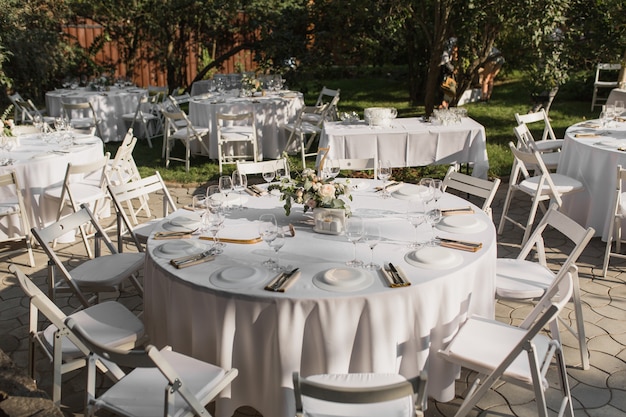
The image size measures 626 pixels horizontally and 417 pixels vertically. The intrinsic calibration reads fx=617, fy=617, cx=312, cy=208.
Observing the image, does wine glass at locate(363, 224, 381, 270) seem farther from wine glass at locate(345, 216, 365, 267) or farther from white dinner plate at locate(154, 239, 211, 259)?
white dinner plate at locate(154, 239, 211, 259)

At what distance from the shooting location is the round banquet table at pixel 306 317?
9.90ft

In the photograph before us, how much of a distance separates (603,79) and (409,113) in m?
4.84

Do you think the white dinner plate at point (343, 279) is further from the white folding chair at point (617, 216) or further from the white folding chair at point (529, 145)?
the white folding chair at point (529, 145)

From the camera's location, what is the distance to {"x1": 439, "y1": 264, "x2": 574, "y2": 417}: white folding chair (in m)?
2.77

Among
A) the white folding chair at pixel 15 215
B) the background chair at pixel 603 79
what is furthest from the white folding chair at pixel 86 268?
the background chair at pixel 603 79

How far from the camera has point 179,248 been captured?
361cm

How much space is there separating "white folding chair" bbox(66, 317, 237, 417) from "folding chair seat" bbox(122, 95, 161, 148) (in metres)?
8.14

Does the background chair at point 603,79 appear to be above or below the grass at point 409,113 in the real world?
above

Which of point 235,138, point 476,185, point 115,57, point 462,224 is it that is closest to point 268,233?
point 462,224

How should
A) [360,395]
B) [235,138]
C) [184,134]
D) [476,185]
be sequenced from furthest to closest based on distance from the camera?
[184,134] < [235,138] < [476,185] < [360,395]

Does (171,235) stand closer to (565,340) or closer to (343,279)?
(343,279)

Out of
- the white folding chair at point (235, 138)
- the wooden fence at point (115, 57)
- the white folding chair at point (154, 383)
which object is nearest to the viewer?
the white folding chair at point (154, 383)

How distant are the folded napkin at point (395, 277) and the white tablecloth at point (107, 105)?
903cm

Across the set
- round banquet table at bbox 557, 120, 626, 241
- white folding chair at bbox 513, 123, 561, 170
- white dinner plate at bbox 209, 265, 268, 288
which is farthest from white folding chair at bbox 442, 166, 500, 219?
white dinner plate at bbox 209, 265, 268, 288
